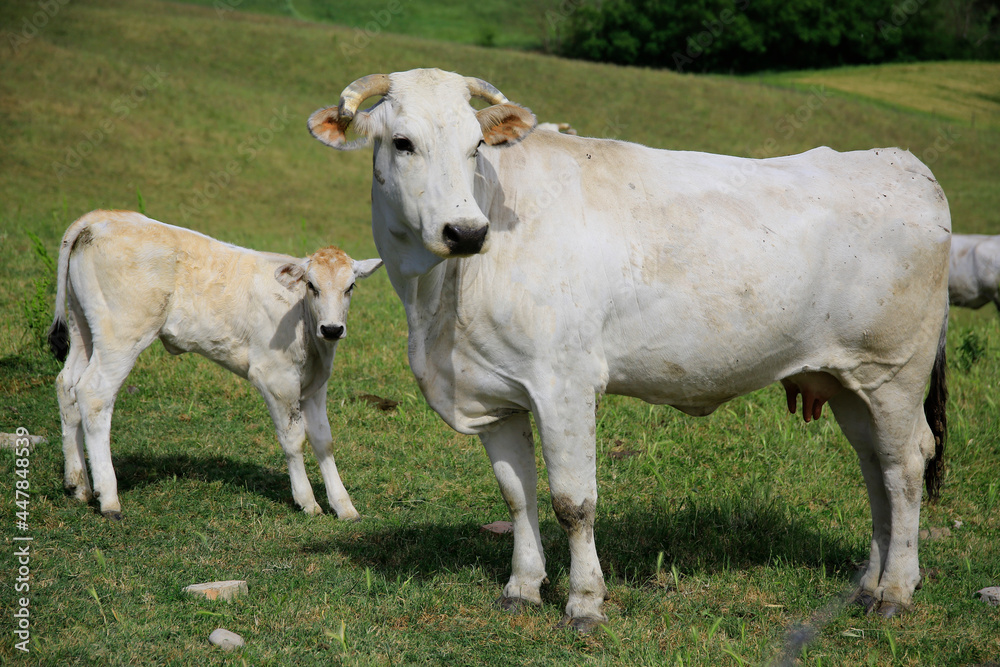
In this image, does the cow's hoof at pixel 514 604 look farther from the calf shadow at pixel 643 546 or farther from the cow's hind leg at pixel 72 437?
the cow's hind leg at pixel 72 437

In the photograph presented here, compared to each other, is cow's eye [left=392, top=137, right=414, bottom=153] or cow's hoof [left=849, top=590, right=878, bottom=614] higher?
cow's eye [left=392, top=137, right=414, bottom=153]

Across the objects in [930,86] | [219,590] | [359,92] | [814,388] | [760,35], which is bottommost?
[219,590]

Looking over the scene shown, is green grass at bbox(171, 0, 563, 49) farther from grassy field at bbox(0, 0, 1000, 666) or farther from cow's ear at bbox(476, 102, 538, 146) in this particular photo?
cow's ear at bbox(476, 102, 538, 146)

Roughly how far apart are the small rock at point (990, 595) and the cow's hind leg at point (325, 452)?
380 centimetres

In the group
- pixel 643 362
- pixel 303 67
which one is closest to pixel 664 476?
pixel 643 362

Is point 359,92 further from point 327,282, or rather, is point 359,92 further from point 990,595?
point 990,595

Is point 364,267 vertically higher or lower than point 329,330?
higher

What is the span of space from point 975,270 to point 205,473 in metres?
11.6

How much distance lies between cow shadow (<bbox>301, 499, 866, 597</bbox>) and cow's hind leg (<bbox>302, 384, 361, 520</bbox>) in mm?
360

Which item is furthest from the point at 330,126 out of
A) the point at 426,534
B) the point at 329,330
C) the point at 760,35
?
the point at 760,35

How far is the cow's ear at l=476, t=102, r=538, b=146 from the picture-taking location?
12.6 ft

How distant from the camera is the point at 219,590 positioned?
4.50 metres

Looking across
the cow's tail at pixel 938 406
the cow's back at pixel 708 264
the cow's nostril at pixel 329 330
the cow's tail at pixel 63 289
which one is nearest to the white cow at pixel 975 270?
the cow's tail at pixel 938 406

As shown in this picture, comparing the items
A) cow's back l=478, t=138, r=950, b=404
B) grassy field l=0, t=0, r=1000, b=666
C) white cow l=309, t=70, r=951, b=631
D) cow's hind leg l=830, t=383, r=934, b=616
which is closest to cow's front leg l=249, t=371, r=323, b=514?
grassy field l=0, t=0, r=1000, b=666
